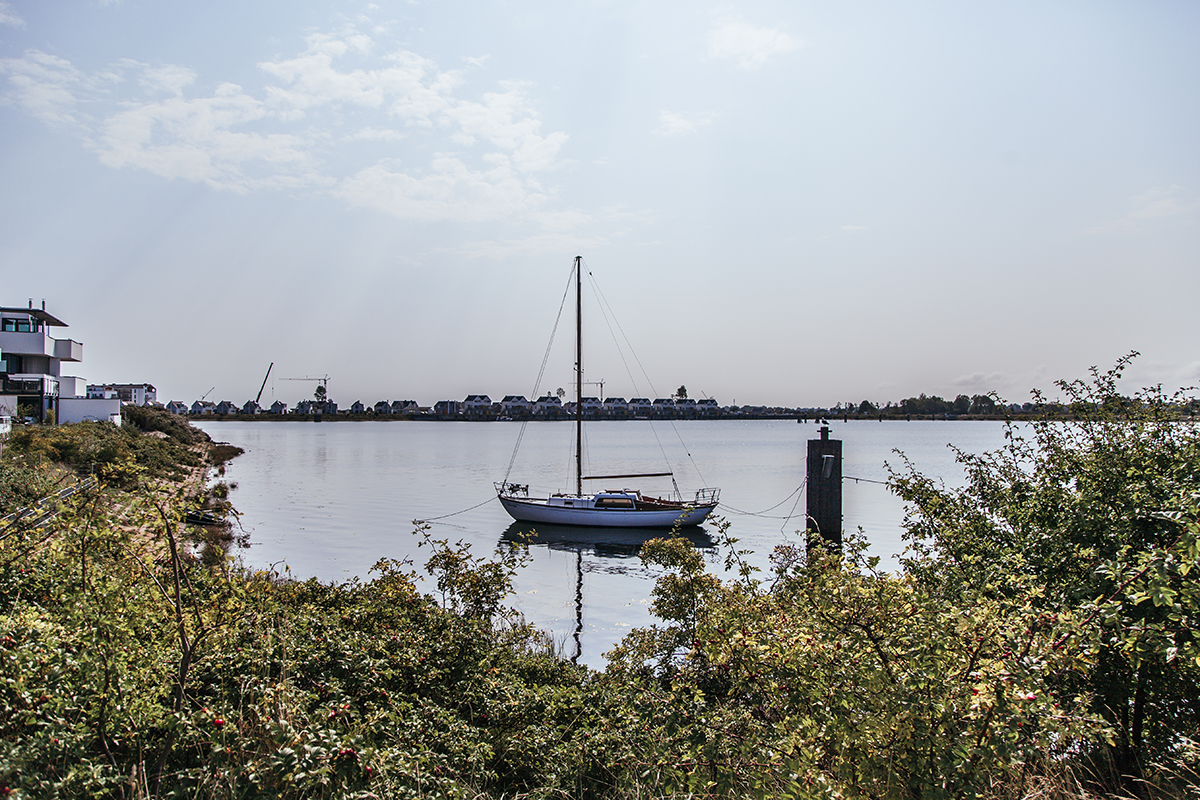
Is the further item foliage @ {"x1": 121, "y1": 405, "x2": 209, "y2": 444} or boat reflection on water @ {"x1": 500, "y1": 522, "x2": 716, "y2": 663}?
foliage @ {"x1": 121, "y1": 405, "x2": 209, "y2": 444}

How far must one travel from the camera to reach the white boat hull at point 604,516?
34566 mm

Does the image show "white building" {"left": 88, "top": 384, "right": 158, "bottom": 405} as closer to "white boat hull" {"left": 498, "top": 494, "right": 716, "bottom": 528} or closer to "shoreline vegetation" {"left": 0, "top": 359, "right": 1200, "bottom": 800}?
"white boat hull" {"left": 498, "top": 494, "right": 716, "bottom": 528}

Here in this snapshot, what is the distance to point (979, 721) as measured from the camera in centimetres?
350

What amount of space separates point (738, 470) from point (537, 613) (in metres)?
51.7

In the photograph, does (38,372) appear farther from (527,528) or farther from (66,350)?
(527,528)

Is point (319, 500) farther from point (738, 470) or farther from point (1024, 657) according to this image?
point (1024, 657)

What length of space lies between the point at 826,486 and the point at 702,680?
9918 mm

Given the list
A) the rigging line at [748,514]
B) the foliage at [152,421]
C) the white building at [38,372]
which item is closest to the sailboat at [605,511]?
the rigging line at [748,514]

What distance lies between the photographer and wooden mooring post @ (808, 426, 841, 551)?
51.0 ft

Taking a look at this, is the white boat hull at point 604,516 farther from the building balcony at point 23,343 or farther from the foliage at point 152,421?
the building balcony at point 23,343

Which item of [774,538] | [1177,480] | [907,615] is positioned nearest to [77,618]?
[907,615]

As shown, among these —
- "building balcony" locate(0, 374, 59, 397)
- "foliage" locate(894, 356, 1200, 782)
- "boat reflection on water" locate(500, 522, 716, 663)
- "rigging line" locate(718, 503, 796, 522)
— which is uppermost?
"building balcony" locate(0, 374, 59, 397)

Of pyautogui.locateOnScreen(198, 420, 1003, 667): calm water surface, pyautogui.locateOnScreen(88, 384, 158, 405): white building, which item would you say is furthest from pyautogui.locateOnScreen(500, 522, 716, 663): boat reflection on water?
pyautogui.locateOnScreen(88, 384, 158, 405): white building

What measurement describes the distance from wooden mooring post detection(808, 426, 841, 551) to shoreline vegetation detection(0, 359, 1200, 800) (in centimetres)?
798
